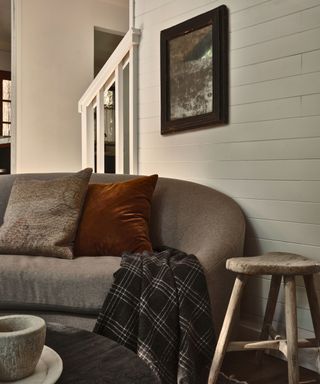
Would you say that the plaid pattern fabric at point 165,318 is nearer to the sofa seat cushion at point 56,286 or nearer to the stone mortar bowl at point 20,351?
the sofa seat cushion at point 56,286

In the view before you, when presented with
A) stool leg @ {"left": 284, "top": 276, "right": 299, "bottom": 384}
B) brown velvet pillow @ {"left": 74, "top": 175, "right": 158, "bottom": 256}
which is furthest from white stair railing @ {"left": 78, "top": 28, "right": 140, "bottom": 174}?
stool leg @ {"left": 284, "top": 276, "right": 299, "bottom": 384}

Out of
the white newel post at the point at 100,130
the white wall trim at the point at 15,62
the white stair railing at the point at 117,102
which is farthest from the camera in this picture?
the white wall trim at the point at 15,62

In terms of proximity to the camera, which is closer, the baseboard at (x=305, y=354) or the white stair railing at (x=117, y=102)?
the baseboard at (x=305, y=354)

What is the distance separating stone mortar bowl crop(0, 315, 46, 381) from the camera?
0.84 meters

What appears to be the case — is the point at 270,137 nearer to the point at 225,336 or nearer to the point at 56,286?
the point at 225,336

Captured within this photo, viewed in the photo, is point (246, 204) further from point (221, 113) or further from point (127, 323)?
point (127, 323)

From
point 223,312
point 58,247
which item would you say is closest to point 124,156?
point 58,247

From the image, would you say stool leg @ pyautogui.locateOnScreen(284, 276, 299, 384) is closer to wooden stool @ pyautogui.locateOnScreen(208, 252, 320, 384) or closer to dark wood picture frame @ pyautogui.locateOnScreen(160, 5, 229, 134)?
wooden stool @ pyautogui.locateOnScreen(208, 252, 320, 384)

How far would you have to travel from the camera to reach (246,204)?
2520 mm

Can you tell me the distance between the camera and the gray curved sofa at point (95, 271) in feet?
6.46

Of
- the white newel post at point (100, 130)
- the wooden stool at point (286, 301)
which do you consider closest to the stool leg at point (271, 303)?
the wooden stool at point (286, 301)

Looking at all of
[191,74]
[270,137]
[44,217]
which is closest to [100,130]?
[191,74]

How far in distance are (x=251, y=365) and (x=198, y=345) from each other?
17.6 inches

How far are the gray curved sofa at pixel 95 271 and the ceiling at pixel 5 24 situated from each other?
4266 millimetres
